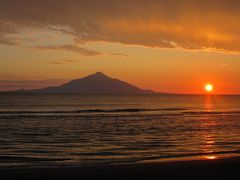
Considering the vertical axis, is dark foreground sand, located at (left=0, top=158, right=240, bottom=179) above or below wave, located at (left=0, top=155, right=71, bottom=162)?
above

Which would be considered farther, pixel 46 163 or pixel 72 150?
pixel 72 150

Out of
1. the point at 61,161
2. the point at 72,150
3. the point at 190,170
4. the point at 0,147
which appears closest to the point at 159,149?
the point at 72,150

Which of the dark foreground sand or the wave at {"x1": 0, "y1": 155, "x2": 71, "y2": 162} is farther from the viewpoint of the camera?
the wave at {"x1": 0, "y1": 155, "x2": 71, "y2": 162}

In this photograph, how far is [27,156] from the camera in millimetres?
15953

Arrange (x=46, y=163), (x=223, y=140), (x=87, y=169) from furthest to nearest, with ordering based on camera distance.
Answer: (x=223, y=140)
(x=46, y=163)
(x=87, y=169)

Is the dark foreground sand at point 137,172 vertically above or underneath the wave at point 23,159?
above

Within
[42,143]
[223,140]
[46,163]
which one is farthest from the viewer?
[223,140]

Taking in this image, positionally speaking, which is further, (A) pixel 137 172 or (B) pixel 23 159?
(B) pixel 23 159

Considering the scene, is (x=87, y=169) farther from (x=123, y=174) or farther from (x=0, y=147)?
(x=0, y=147)

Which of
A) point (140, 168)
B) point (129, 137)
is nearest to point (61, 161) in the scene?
point (140, 168)

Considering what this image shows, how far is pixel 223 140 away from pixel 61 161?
11471mm

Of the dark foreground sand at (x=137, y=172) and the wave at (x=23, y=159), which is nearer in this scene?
the dark foreground sand at (x=137, y=172)

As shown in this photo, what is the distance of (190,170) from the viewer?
11.1 m

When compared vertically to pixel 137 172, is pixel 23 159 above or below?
below
